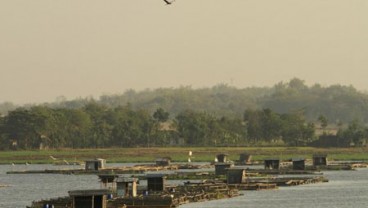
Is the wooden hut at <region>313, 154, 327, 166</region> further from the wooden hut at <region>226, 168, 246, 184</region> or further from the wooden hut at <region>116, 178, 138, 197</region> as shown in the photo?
the wooden hut at <region>116, 178, 138, 197</region>

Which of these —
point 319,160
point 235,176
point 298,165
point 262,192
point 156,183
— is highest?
point 319,160

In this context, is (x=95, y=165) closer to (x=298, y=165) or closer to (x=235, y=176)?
(x=298, y=165)

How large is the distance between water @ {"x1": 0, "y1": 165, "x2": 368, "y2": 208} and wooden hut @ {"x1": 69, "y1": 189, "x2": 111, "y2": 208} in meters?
15.5

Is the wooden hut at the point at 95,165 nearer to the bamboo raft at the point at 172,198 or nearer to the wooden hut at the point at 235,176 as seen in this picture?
the wooden hut at the point at 235,176

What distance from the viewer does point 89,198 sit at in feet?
249

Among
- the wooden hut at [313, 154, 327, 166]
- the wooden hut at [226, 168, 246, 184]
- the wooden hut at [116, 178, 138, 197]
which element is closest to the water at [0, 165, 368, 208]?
the wooden hut at [226, 168, 246, 184]

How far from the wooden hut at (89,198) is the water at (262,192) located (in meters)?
15.5

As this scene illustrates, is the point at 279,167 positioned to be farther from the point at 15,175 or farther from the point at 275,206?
the point at 275,206

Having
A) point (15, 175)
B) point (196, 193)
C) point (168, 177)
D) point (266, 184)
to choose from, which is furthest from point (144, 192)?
point (15, 175)

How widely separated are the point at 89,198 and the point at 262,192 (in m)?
37.0

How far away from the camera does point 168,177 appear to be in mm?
135500

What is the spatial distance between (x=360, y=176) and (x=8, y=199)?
54.4 m

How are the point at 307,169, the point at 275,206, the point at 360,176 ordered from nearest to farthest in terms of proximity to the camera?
the point at 275,206
the point at 360,176
the point at 307,169

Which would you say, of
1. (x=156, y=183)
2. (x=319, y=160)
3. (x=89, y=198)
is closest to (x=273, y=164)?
(x=319, y=160)
